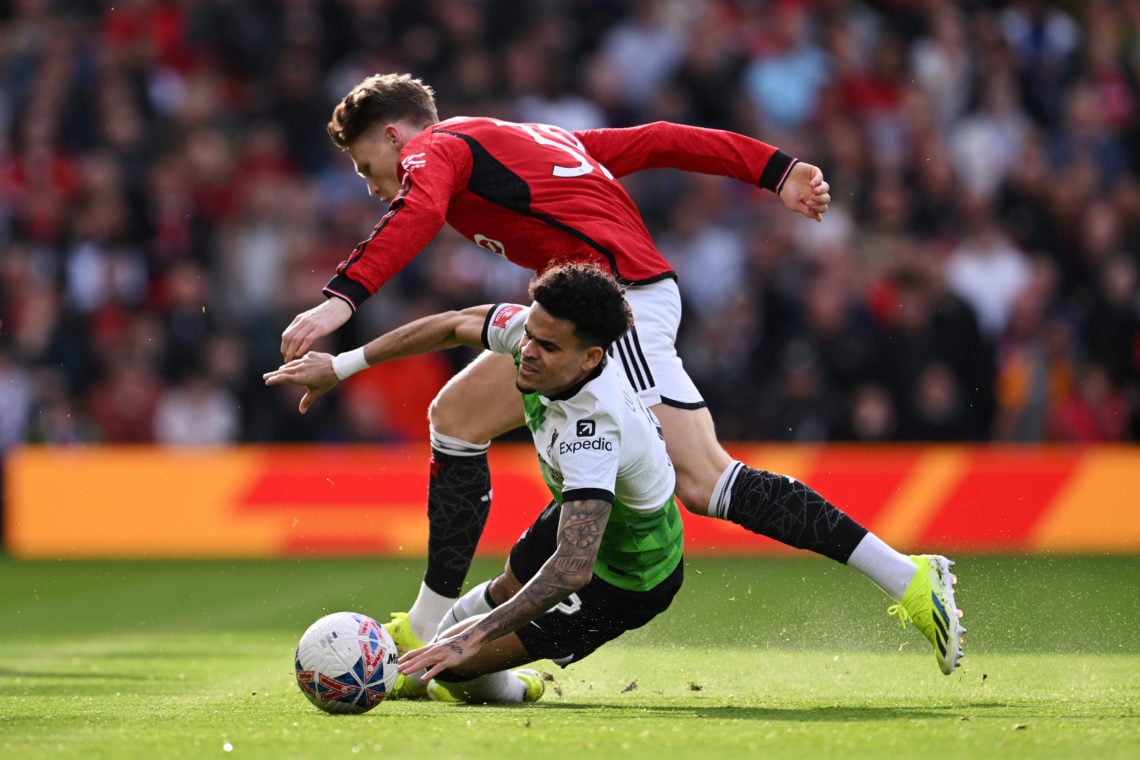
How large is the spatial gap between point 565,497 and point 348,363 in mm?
1129

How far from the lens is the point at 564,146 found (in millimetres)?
6387

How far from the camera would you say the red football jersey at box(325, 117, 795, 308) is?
5.92 meters

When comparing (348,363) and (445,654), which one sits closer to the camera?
(445,654)

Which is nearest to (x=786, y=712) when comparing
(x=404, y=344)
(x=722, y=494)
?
(x=722, y=494)

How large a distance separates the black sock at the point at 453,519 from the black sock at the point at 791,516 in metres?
1.09

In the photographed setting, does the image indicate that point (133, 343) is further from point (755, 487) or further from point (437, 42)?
point (755, 487)

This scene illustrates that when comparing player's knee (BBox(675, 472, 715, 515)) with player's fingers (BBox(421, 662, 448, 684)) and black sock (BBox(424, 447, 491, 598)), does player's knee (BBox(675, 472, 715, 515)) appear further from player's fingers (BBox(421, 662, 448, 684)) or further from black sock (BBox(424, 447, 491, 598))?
player's fingers (BBox(421, 662, 448, 684))

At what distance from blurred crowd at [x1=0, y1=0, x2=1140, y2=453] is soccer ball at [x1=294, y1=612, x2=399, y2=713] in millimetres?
7662

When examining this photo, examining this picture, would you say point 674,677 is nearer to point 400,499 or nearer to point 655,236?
point 400,499

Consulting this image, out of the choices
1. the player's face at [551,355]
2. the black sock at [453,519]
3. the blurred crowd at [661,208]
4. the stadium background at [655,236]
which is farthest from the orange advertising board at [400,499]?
the player's face at [551,355]

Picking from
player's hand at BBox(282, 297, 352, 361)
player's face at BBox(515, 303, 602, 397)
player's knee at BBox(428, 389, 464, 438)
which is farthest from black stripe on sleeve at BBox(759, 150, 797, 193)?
player's hand at BBox(282, 297, 352, 361)

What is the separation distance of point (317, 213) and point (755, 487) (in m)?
8.75

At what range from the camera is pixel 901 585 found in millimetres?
5746

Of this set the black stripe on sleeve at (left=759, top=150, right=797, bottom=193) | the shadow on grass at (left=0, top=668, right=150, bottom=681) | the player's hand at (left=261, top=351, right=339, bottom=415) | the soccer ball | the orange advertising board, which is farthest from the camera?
the orange advertising board
